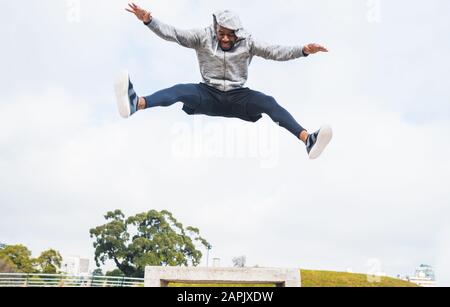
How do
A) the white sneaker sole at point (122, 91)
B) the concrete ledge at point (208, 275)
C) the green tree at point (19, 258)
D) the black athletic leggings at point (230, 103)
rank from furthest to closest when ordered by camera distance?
the green tree at point (19, 258), the black athletic leggings at point (230, 103), the concrete ledge at point (208, 275), the white sneaker sole at point (122, 91)

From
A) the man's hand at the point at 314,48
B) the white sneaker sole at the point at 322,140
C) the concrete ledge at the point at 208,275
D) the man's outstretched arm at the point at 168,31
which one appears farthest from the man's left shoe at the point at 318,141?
the man's outstretched arm at the point at 168,31

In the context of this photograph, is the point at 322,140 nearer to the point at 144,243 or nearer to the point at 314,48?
the point at 314,48

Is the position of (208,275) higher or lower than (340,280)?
lower

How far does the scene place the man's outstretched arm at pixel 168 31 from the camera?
5457 mm

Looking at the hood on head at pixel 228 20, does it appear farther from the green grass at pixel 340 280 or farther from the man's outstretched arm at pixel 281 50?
the green grass at pixel 340 280

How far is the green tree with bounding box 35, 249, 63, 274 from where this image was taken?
2546cm

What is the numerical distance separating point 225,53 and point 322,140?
60.3 inches

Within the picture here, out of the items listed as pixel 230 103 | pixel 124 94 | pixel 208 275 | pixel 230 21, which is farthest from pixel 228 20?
pixel 208 275

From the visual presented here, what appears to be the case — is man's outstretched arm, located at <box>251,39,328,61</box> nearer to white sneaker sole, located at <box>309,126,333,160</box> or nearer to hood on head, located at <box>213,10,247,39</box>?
hood on head, located at <box>213,10,247,39</box>

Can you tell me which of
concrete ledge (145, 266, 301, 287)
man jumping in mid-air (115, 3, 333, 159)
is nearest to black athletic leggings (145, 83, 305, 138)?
man jumping in mid-air (115, 3, 333, 159)

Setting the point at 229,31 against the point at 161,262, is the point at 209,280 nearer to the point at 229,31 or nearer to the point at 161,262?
the point at 229,31

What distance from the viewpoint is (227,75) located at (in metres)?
5.99
